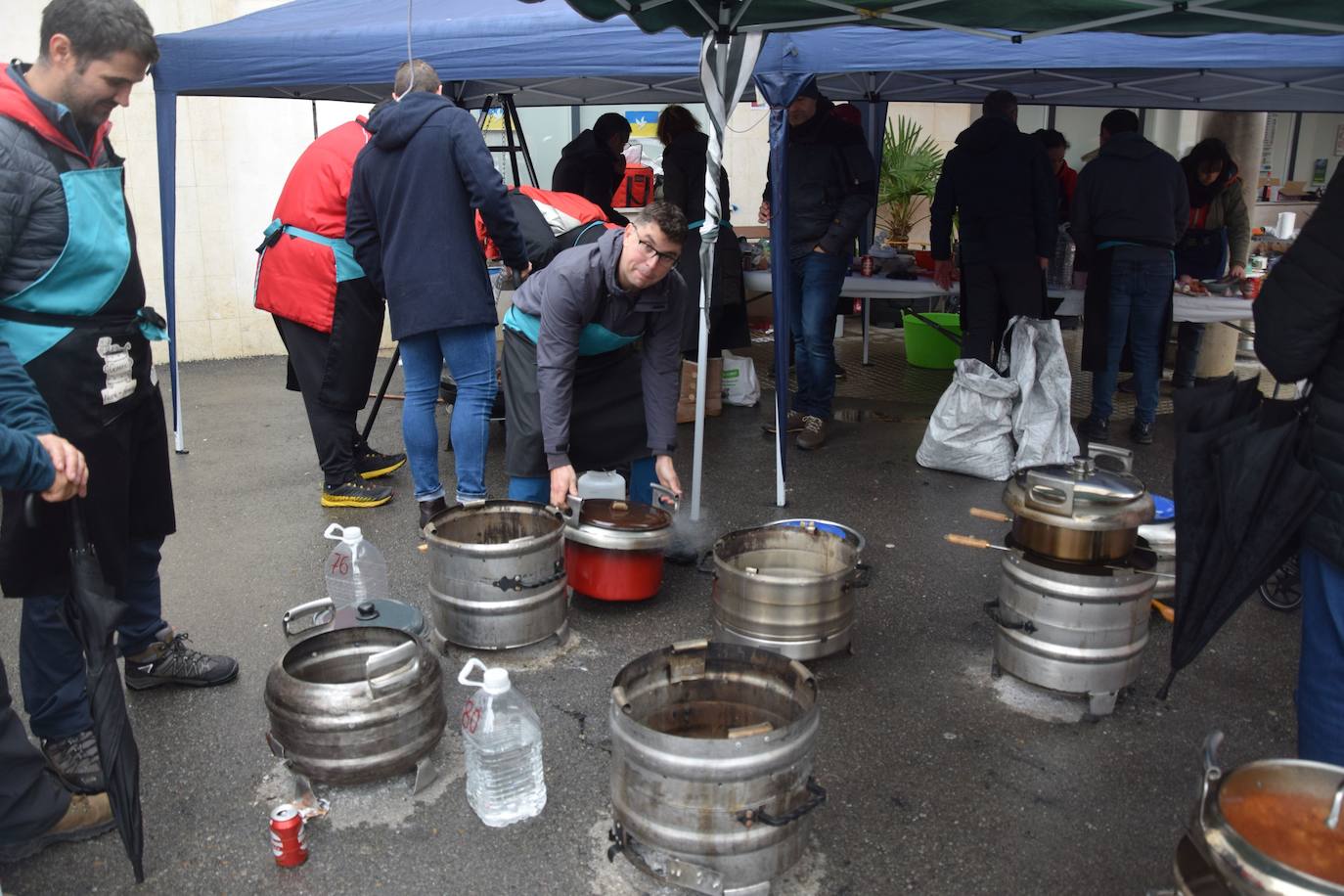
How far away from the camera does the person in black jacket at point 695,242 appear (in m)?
6.89

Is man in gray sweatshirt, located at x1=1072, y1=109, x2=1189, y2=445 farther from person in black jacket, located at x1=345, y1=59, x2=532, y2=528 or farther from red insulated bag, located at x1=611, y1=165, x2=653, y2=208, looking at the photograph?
red insulated bag, located at x1=611, y1=165, x2=653, y2=208

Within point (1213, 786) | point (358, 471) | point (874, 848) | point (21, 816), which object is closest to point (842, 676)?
point (874, 848)

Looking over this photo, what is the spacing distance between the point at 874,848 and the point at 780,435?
2800 mm

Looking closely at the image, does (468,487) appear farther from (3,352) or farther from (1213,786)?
(1213,786)

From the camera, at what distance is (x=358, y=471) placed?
19.7 ft

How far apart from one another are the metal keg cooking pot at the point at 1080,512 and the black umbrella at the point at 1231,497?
0.81 metres

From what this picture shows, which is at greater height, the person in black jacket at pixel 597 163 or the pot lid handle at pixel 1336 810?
the person in black jacket at pixel 597 163

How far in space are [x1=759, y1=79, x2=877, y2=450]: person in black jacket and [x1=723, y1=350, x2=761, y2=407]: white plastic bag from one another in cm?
119

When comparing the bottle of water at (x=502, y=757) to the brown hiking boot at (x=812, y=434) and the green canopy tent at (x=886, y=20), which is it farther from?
the brown hiking boot at (x=812, y=434)

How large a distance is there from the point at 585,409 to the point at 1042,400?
3.12 meters

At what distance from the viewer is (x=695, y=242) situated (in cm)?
698

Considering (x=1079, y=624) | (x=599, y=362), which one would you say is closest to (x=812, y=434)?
(x=599, y=362)

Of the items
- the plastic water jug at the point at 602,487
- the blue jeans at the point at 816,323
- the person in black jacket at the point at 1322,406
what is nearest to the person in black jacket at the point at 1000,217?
the blue jeans at the point at 816,323

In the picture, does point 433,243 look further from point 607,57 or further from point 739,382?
point 739,382
